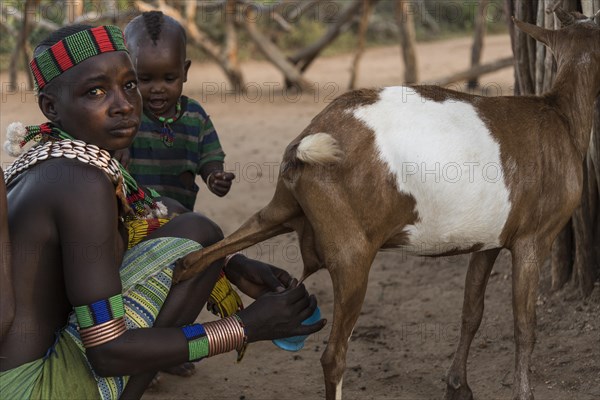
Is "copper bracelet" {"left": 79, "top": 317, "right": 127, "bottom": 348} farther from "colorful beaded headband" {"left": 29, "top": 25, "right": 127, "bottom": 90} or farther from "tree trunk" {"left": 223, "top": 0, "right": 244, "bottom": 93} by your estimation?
"tree trunk" {"left": 223, "top": 0, "right": 244, "bottom": 93}

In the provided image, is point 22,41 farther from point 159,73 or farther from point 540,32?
point 540,32

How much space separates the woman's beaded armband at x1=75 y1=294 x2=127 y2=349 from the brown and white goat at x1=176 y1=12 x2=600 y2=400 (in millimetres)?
448

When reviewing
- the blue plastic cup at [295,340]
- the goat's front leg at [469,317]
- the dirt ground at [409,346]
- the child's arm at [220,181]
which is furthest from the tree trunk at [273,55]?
the blue plastic cup at [295,340]

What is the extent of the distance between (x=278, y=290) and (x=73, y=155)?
1.07m

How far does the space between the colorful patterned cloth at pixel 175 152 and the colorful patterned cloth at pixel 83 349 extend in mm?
1194

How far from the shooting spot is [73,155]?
2623 mm

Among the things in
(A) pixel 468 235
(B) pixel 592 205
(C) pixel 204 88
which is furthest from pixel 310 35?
(A) pixel 468 235

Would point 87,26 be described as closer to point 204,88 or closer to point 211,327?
point 211,327

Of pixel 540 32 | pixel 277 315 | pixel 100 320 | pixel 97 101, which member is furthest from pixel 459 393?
pixel 97 101

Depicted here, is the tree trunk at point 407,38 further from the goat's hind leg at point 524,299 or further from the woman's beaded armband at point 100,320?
the woman's beaded armband at point 100,320

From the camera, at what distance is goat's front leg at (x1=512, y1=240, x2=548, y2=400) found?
349 cm

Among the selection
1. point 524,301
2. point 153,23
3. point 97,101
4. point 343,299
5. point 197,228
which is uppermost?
point 153,23

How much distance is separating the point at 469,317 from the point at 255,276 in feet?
3.74

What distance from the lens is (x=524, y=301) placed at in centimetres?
355
